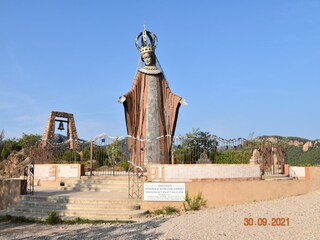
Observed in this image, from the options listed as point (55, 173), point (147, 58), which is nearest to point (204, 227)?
point (55, 173)

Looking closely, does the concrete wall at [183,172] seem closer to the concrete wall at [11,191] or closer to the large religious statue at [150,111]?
the concrete wall at [11,191]

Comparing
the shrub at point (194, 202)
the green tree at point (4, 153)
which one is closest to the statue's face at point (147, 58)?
the shrub at point (194, 202)

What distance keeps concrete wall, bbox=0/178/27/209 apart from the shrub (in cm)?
558

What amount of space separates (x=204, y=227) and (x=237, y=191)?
143 inches

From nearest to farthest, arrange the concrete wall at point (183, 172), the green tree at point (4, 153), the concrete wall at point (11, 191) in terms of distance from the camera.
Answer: the concrete wall at point (183, 172) < the concrete wall at point (11, 191) < the green tree at point (4, 153)

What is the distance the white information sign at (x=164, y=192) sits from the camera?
11031 mm

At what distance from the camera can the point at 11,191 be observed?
41.1 feet

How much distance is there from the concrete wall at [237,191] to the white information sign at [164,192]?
118 mm

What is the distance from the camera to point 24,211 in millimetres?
11336

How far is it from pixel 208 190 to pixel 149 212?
2.02 meters

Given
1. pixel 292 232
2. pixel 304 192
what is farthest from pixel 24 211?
pixel 304 192

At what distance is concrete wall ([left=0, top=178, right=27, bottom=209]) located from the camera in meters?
12.4

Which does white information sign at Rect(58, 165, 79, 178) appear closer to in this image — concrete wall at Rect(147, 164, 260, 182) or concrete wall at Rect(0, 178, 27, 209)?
concrete wall at Rect(0, 178, 27, 209)

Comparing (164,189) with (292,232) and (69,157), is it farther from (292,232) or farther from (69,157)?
(69,157)
